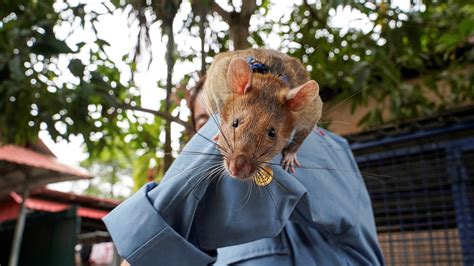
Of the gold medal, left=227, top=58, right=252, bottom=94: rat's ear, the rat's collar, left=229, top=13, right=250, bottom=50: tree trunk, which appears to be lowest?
the gold medal

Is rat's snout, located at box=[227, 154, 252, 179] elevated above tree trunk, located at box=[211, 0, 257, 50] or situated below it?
below

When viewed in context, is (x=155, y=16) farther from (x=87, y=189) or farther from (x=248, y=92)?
(x=87, y=189)

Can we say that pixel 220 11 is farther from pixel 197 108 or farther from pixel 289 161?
pixel 289 161

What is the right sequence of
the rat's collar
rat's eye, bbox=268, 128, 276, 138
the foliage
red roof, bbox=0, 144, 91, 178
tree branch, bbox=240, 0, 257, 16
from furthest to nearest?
red roof, bbox=0, 144, 91, 178, the foliage, tree branch, bbox=240, 0, 257, 16, the rat's collar, rat's eye, bbox=268, 128, 276, 138

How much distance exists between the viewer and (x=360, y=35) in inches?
137

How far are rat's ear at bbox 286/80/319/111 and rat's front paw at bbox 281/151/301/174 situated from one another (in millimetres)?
159

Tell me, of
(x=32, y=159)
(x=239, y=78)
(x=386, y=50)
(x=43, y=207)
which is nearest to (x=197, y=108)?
(x=239, y=78)

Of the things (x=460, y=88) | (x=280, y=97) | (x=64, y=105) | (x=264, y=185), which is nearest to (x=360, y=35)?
(x=460, y=88)

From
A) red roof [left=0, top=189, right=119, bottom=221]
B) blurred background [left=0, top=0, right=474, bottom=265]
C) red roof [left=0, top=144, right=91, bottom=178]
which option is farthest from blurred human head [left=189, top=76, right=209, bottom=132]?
red roof [left=0, top=189, right=119, bottom=221]

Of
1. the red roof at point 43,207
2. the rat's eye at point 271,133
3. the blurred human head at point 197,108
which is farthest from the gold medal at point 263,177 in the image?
the red roof at point 43,207

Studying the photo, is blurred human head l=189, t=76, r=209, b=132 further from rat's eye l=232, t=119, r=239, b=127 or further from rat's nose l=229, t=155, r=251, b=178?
rat's nose l=229, t=155, r=251, b=178

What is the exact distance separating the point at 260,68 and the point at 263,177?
432mm

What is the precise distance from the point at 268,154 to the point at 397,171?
2418 mm

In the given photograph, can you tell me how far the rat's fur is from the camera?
53.2 inches
